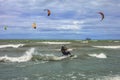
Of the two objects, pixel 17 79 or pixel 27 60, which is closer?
pixel 17 79

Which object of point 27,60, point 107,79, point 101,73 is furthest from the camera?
point 27,60

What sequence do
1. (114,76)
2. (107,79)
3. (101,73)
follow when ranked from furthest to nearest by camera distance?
(101,73) < (114,76) < (107,79)

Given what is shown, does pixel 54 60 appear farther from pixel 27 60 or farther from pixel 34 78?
pixel 34 78

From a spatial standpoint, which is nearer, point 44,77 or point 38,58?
point 44,77

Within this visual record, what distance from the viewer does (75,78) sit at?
15.3 metres

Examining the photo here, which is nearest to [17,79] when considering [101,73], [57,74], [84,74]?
[57,74]

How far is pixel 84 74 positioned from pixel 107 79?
2123 millimetres

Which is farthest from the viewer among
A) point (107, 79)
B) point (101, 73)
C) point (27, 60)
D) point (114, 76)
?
point (27, 60)

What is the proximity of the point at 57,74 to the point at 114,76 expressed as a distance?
336cm

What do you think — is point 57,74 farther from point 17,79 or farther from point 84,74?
point 17,79

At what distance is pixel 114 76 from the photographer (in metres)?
15.8

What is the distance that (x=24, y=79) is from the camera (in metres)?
15.0

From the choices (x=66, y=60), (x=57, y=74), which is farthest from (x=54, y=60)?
(x=57, y=74)

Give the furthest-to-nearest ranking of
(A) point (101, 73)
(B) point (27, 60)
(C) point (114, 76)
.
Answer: (B) point (27, 60)
(A) point (101, 73)
(C) point (114, 76)
